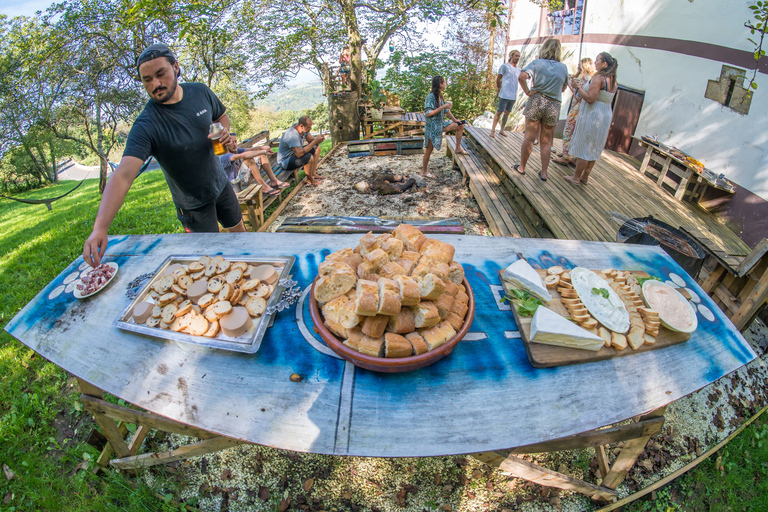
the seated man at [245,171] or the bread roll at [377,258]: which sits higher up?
the bread roll at [377,258]

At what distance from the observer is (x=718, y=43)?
527cm

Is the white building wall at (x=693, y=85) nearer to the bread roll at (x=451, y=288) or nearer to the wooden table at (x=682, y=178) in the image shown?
the wooden table at (x=682, y=178)

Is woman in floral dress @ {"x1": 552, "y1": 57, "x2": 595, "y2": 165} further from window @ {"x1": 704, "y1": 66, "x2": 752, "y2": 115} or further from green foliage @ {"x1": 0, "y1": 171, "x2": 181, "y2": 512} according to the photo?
green foliage @ {"x1": 0, "y1": 171, "x2": 181, "y2": 512}

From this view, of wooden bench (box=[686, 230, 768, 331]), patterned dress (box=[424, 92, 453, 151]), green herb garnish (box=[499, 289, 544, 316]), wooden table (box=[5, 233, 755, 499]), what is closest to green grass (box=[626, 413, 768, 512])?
wooden table (box=[5, 233, 755, 499])

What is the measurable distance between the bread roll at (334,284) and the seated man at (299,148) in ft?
18.8

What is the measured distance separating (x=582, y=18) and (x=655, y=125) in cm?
458

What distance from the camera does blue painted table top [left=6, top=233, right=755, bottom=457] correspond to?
1537 millimetres

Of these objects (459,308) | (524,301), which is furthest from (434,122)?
(459,308)

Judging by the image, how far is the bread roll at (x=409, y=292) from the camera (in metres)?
1.59

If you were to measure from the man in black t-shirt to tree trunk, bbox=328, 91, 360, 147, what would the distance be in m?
7.54

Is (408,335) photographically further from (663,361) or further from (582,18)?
(582,18)

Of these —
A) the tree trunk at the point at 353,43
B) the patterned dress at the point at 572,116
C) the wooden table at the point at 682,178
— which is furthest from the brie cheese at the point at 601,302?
the tree trunk at the point at 353,43

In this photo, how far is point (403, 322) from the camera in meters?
1.64

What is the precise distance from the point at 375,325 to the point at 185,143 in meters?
2.35
